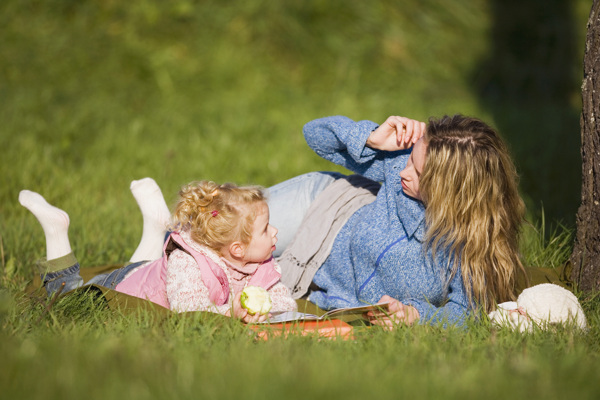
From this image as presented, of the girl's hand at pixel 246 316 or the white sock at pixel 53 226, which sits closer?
the girl's hand at pixel 246 316

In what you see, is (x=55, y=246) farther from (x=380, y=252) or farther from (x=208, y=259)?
(x=380, y=252)

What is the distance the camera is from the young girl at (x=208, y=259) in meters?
3.23

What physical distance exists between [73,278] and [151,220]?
597mm

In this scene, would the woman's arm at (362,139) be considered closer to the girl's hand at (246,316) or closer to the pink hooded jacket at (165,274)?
the pink hooded jacket at (165,274)

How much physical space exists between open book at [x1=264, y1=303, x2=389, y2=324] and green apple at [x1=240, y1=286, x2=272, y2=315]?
0.06m

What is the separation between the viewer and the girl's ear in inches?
132

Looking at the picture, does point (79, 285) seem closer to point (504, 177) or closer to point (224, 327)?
point (224, 327)

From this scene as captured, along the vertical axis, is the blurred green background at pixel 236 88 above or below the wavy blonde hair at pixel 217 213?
above

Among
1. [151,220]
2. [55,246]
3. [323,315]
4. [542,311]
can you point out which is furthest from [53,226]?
[542,311]

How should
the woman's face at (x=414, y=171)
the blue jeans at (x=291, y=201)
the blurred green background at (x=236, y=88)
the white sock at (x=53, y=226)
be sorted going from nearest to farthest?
the woman's face at (x=414, y=171) < the white sock at (x=53, y=226) < the blue jeans at (x=291, y=201) < the blurred green background at (x=236, y=88)

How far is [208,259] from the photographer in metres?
3.30

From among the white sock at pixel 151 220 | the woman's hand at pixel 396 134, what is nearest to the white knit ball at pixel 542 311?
the woman's hand at pixel 396 134

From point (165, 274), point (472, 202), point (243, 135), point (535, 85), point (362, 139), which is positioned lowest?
point (165, 274)

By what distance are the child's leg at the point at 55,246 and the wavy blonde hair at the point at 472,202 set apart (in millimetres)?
1841
